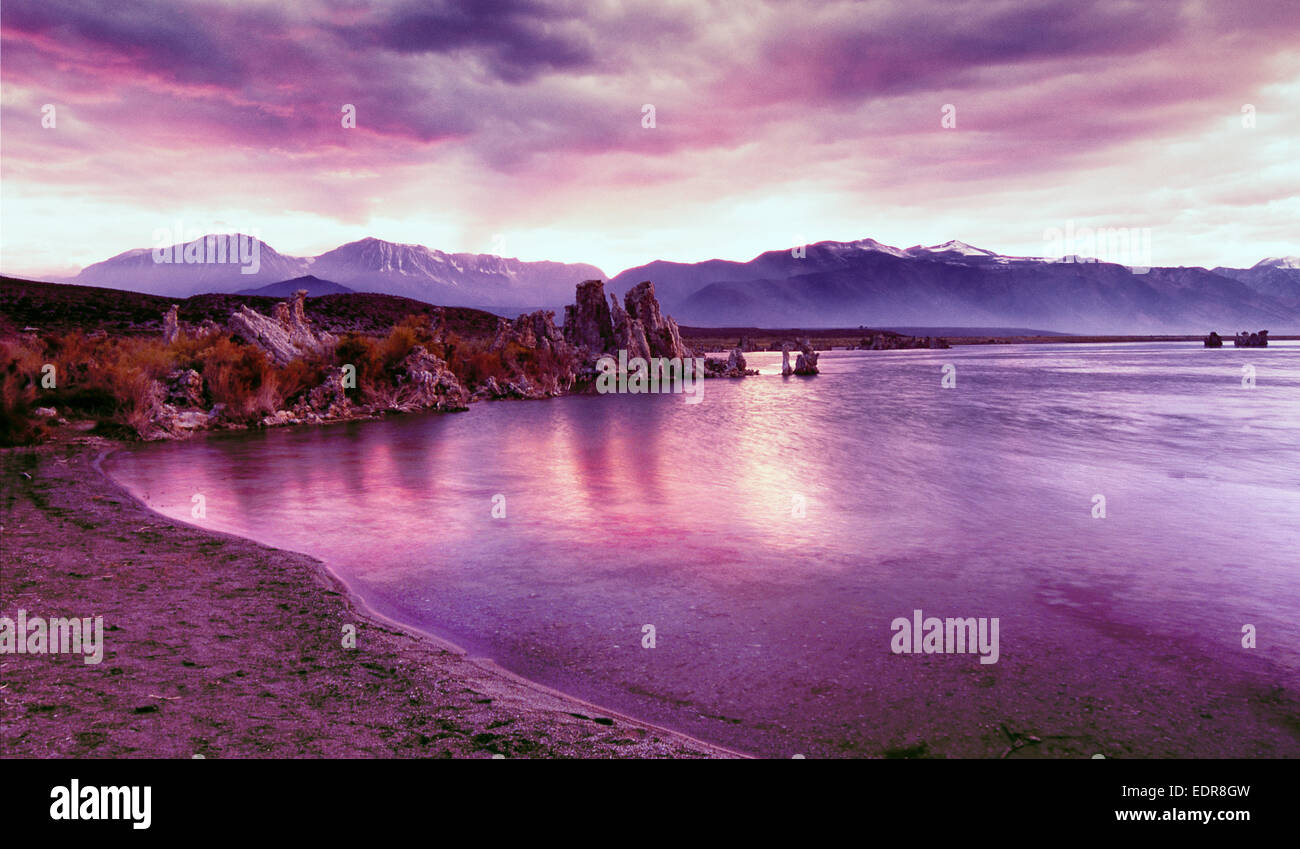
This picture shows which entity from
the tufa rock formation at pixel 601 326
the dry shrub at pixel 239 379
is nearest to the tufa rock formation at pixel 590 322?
the tufa rock formation at pixel 601 326

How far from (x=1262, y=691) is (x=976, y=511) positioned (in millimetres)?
9968

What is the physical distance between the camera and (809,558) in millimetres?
12711

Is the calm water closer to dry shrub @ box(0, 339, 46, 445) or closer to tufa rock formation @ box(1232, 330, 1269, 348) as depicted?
dry shrub @ box(0, 339, 46, 445)

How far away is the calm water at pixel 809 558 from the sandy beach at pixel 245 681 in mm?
896

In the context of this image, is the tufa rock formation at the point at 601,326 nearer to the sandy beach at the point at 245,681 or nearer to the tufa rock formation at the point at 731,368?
the tufa rock formation at the point at 731,368

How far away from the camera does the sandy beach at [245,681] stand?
5402 mm

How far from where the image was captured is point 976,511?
17.1 m

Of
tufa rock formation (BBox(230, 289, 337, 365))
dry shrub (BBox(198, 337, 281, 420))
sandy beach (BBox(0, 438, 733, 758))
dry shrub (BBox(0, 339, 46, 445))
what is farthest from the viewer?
tufa rock formation (BBox(230, 289, 337, 365))

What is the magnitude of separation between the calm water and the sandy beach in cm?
90

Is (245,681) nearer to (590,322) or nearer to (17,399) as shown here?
(17,399)

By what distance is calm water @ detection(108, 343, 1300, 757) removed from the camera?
735 cm

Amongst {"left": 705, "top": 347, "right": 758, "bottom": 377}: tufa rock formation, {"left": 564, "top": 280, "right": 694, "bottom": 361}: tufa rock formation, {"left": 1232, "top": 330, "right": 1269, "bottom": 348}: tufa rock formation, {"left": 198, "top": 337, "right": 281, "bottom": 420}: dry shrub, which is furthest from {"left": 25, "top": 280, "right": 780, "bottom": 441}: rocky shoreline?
{"left": 1232, "top": 330, "right": 1269, "bottom": 348}: tufa rock formation
